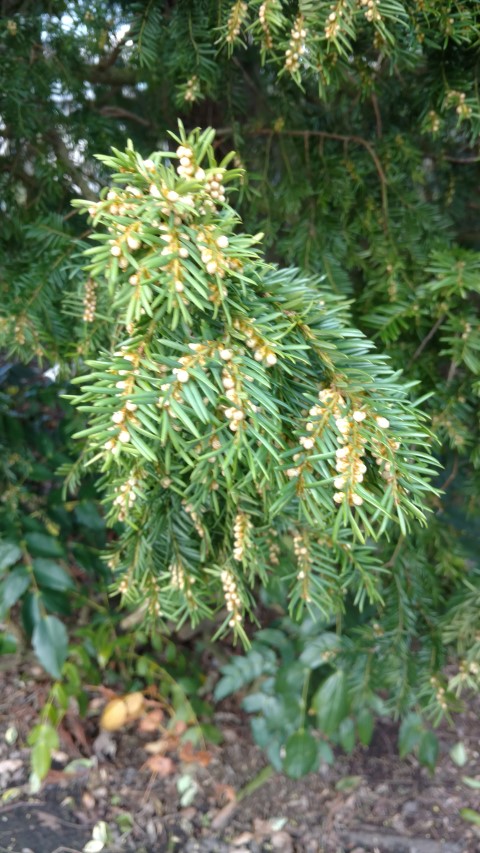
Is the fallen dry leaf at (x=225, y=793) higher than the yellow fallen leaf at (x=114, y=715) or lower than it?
lower

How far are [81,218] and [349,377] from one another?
69 centimetres

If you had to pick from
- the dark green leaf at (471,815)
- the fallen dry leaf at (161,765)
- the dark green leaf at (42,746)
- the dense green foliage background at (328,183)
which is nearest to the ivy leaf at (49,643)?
the dense green foliage background at (328,183)

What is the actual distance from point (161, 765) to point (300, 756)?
1.07ft

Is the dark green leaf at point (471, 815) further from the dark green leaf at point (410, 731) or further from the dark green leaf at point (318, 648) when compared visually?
the dark green leaf at point (318, 648)

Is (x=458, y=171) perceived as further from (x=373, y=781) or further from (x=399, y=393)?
(x=373, y=781)

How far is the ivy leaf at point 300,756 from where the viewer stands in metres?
1.38

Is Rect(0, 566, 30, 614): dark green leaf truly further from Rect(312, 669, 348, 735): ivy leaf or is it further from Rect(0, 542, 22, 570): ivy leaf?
Rect(312, 669, 348, 735): ivy leaf

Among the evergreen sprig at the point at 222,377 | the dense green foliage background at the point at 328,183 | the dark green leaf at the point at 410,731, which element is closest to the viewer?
the evergreen sprig at the point at 222,377

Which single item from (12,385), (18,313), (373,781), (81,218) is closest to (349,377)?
(18,313)

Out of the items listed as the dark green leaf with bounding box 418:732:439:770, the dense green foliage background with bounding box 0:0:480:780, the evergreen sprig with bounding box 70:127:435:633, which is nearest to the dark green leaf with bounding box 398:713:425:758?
the dark green leaf with bounding box 418:732:439:770

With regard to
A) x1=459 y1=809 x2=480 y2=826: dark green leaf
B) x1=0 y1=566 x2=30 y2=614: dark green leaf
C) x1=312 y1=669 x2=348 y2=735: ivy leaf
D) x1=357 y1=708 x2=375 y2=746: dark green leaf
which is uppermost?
x1=0 y1=566 x2=30 y2=614: dark green leaf

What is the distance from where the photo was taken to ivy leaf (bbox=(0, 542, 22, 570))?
1316 mm

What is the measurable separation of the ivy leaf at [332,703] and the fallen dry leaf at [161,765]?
376 mm

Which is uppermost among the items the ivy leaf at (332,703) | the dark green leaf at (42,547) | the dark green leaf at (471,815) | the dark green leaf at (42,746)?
the dark green leaf at (42,547)
